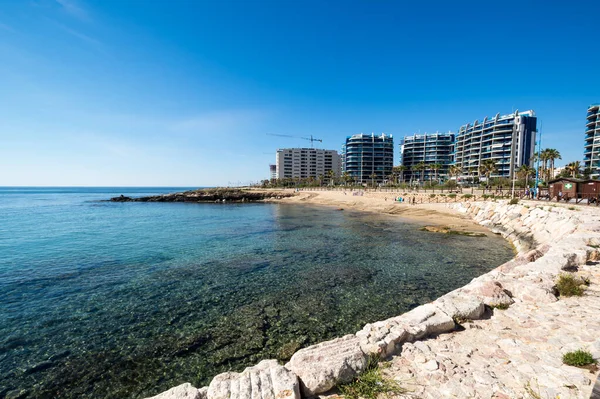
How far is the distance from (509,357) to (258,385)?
5.20 meters

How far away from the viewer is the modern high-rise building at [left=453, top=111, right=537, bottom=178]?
407ft

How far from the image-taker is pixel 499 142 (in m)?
127

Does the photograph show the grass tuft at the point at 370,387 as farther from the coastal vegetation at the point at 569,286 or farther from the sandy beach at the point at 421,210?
the sandy beach at the point at 421,210

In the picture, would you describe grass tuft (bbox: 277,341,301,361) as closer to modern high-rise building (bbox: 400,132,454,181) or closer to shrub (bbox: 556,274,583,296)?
shrub (bbox: 556,274,583,296)

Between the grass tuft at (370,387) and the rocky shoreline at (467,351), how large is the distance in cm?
17

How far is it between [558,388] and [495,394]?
100cm

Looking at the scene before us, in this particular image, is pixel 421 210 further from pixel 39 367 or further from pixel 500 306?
pixel 39 367

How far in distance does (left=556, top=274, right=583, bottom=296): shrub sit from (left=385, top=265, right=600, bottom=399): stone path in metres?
0.59

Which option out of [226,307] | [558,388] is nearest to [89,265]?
[226,307]

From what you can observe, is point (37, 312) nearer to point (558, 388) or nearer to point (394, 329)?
point (394, 329)

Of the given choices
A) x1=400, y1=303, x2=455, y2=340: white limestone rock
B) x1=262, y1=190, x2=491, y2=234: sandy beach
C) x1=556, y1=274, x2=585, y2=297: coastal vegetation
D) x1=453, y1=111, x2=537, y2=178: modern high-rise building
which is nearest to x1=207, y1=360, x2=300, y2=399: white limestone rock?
x1=400, y1=303, x2=455, y2=340: white limestone rock

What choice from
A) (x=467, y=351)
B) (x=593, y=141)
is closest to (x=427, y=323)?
(x=467, y=351)

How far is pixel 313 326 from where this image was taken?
1006 cm

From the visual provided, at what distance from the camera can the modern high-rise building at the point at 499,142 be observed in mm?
124000
